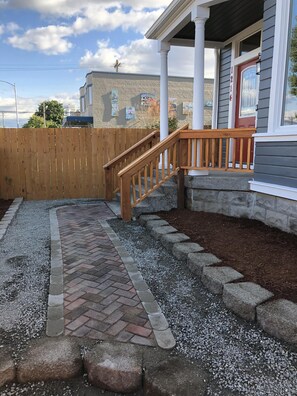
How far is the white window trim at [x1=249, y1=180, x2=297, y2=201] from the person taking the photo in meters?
3.44

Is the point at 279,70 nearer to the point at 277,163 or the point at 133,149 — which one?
the point at 277,163

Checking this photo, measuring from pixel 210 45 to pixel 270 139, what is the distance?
3.52m

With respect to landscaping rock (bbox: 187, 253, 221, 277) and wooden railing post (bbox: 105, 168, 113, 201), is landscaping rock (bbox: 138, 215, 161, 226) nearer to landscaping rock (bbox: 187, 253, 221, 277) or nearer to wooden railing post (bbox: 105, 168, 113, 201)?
landscaping rock (bbox: 187, 253, 221, 277)

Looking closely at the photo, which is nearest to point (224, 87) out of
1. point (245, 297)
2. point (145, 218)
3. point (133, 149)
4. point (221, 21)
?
point (221, 21)

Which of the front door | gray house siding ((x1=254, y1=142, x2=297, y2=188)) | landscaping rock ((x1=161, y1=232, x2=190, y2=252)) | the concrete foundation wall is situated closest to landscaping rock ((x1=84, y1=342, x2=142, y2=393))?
landscaping rock ((x1=161, y1=232, x2=190, y2=252))

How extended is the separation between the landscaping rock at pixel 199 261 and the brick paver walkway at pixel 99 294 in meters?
0.62

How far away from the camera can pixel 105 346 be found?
1.83 m

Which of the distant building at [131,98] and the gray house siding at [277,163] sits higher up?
the distant building at [131,98]

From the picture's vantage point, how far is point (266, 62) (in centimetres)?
384

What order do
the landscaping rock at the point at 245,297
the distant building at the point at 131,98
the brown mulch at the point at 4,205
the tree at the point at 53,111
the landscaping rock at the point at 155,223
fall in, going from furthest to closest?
the tree at the point at 53,111 → the distant building at the point at 131,98 → the brown mulch at the point at 4,205 → the landscaping rock at the point at 155,223 → the landscaping rock at the point at 245,297

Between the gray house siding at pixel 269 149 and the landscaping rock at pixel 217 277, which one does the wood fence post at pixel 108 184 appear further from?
the landscaping rock at pixel 217 277

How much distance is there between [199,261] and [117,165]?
3997mm

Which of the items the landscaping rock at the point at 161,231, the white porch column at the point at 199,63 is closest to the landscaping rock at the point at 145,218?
the landscaping rock at the point at 161,231

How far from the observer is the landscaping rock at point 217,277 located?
8.05 feet
